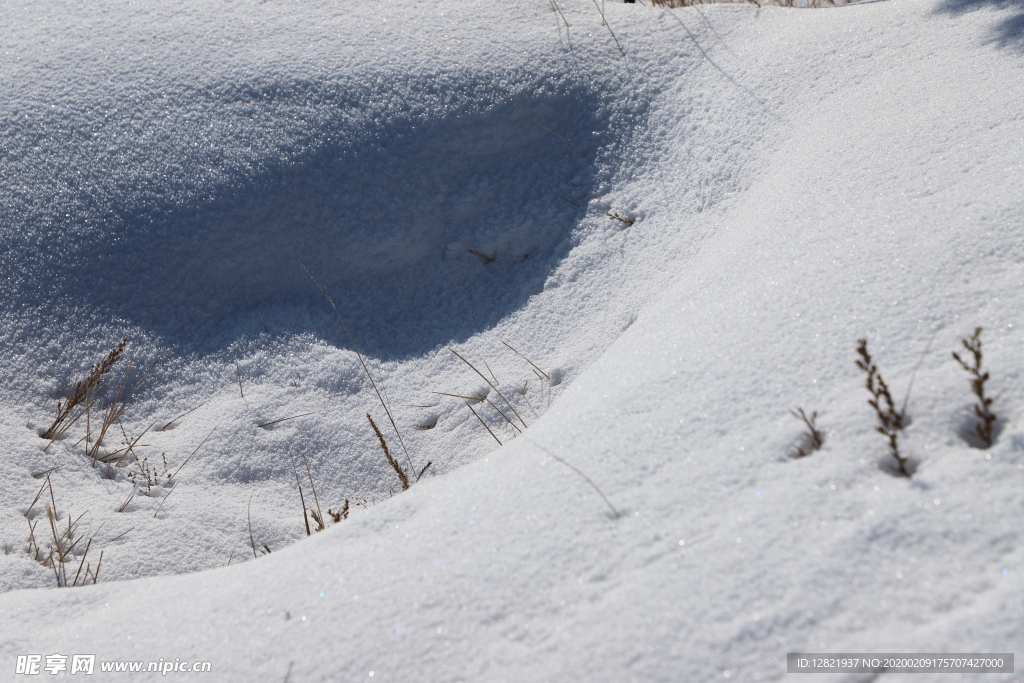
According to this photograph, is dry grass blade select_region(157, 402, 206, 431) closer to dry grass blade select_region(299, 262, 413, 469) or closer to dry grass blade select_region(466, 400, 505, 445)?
dry grass blade select_region(299, 262, 413, 469)

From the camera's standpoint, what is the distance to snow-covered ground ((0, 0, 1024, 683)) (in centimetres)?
117

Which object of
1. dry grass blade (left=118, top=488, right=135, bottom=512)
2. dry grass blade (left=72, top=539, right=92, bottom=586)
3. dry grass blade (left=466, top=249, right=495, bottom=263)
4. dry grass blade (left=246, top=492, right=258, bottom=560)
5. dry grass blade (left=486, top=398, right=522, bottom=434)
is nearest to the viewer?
dry grass blade (left=72, top=539, right=92, bottom=586)

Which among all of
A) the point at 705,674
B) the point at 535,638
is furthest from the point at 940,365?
the point at 535,638

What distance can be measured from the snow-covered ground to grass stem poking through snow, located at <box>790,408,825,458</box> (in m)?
0.02

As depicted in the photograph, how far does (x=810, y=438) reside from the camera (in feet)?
4.33

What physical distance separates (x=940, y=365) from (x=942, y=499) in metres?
0.34

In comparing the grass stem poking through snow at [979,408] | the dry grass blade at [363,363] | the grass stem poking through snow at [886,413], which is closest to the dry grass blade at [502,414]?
the dry grass blade at [363,363]

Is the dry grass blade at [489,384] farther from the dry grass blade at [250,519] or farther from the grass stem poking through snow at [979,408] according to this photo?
the grass stem poking through snow at [979,408]

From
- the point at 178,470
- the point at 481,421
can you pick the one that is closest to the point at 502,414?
the point at 481,421

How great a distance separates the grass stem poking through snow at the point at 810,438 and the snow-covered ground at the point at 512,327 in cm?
2

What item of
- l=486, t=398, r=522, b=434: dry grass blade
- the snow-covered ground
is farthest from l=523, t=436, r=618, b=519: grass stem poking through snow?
l=486, t=398, r=522, b=434: dry grass blade

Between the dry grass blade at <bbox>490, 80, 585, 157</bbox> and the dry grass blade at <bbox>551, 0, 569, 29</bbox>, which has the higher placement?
the dry grass blade at <bbox>551, 0, 569, 29</bbox>

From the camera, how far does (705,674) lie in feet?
3.43

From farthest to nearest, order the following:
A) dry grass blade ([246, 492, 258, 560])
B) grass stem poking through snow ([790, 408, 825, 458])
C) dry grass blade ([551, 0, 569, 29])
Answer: dry grass blade ([551, 0, 569, 29]) → dry grass blade ([246, 492, 258, 560]) → grass stem poking through snow ([790, 408, 825, 458])
